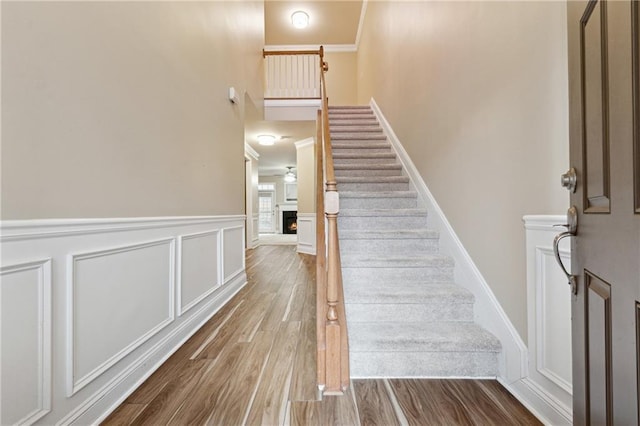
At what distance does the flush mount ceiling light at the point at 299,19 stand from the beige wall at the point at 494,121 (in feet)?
12.1

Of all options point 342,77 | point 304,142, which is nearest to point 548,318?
point 304,142

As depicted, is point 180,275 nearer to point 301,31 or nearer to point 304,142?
point 304,142

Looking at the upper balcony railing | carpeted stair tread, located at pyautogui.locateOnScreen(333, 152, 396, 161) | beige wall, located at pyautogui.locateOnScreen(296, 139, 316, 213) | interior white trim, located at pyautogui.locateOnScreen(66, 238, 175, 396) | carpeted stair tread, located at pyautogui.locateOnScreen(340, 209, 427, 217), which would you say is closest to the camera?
interior white trim, located at pyautogui.locateOnScreen(66, 238, 175, 396)

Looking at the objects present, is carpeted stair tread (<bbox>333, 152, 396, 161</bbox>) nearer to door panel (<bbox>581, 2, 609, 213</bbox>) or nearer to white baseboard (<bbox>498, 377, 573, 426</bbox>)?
white baseboard (<bbox>498, 377, 573, 426</bbox>)

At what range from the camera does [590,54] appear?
2.16ft

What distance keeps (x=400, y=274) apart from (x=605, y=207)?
1.48m

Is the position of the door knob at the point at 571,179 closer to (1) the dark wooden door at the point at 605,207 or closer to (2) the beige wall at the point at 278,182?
(1) the dark wooden door at the point at 605,207

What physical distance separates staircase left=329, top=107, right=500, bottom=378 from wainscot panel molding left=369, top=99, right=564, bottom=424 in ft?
0.16

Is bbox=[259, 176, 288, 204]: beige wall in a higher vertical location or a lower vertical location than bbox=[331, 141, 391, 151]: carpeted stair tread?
higher

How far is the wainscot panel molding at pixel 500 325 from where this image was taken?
4.10 feet

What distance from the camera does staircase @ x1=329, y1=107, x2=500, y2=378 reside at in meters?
1.51

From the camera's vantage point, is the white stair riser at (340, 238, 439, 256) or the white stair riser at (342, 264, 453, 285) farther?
the white stair riser at (340, 238, 439, 256)

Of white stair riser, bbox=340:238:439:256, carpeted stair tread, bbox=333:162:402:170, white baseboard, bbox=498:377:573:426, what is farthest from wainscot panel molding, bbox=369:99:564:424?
carpeted stair tread, bbox=333:162:402:170

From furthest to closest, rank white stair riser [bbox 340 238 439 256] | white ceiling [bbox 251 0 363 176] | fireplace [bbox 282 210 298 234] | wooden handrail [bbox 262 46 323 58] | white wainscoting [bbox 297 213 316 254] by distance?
fireplace [bbox 282 210 298 234], white wainscoting [bbox 297 213 316 254], white ceiling [bbox 251 0 363 176], wooden handrail [bbox 262 46 323 58], white stair riser [bbox 340 238 439 256]
